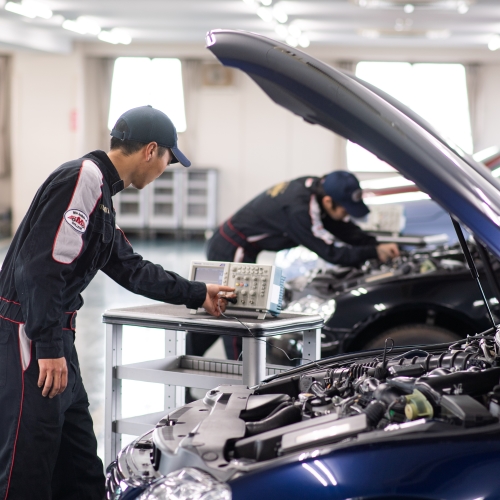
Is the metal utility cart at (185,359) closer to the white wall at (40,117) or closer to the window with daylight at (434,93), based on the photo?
the white wall at (40,117)

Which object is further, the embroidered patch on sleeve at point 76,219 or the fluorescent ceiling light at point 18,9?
the fluorescent ceiling light at point 18,9

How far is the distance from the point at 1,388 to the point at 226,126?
14025mm

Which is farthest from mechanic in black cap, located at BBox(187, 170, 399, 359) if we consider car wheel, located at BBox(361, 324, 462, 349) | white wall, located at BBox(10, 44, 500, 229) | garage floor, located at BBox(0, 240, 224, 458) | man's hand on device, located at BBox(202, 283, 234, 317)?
white wall, located at BBox(10, 44, 500, 229)

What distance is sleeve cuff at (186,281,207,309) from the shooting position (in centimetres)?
284

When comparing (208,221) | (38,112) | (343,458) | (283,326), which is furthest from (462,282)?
(38,112)

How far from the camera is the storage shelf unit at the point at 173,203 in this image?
Answer: 50.5 feet

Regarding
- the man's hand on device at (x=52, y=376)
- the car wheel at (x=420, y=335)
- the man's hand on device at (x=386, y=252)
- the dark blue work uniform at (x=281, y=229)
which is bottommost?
the car wheel at (x=420, y=335)

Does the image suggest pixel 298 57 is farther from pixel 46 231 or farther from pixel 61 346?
pixel 61 346

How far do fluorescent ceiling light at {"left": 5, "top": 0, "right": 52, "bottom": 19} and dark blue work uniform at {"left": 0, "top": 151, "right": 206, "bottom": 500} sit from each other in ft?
31.5

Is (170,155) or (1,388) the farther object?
(170,155)

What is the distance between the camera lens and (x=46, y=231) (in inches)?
86.9

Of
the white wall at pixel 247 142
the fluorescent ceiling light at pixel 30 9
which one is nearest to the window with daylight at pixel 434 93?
the white wall at pixel 247 142

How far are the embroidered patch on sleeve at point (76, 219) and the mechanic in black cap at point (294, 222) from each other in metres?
2.19

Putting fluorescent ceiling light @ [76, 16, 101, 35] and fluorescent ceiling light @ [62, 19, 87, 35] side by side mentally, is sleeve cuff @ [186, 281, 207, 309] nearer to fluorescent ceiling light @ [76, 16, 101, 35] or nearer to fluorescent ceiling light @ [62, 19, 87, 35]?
fluorescent ceiling light @ [76, 16, 101, 35]
